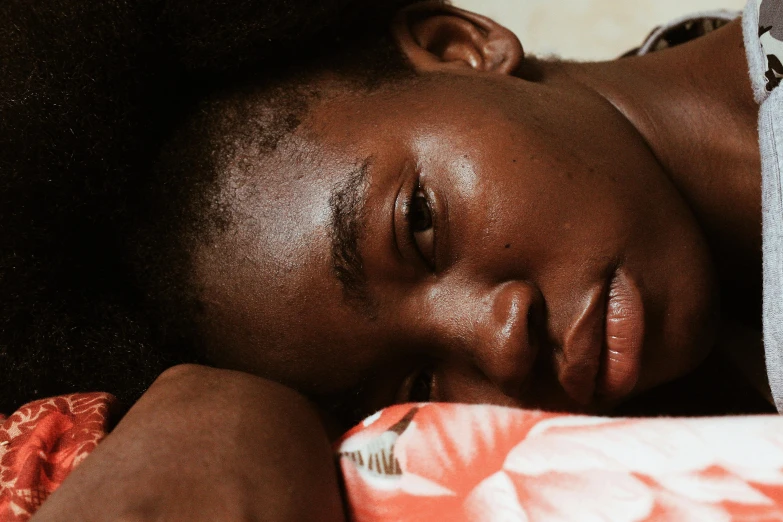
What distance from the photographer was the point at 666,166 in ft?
2.49

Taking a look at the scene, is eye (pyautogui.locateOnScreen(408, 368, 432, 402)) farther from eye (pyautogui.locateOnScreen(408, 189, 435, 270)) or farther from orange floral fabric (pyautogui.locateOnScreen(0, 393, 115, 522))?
orange floral fabric (pyautogui.locateOnScreen(0, 393, 115, 522))

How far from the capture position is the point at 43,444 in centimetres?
48

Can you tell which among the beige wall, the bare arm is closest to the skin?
the bare arm

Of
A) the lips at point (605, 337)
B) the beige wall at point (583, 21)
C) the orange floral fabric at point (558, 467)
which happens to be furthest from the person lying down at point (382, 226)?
the beige wall at point (583, 21)

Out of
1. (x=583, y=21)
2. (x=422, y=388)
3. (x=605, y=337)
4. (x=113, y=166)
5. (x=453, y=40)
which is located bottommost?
Answer: (x=422, y=388)

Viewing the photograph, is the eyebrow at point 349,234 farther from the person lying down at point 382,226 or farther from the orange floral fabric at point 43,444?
the orange floral fabric at point 43,444

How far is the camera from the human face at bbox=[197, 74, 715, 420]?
610 millimetres

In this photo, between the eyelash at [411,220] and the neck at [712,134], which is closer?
the eyelash at [411,220]

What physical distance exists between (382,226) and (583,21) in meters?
0.93

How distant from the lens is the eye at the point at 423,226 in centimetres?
64

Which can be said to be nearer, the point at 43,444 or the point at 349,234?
the point at 43,444

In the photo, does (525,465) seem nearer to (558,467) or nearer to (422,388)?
(558,467)

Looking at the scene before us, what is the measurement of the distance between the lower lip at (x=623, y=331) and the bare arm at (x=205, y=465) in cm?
31

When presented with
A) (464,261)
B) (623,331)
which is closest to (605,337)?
(623,331)
